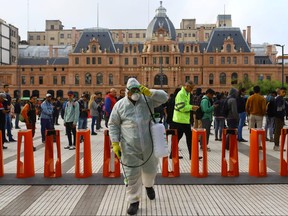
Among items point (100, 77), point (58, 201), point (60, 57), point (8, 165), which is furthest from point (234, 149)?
point (60, 57)

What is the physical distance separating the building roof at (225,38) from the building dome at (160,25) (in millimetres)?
8142

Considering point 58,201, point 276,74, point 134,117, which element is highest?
point 276,74

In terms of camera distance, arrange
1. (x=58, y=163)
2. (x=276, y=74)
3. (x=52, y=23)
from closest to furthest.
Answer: (x=58, y=163), (x=276, y=74), (x=52, y=23)

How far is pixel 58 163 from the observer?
30.7 ft

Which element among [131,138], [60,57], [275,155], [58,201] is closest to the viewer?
[131,138]

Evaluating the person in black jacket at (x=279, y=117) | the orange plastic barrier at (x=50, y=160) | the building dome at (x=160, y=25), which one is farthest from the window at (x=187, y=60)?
the orange plastic barrier at (x=50, y=160)

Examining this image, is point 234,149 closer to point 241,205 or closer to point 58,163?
point 241,205

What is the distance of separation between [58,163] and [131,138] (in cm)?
305

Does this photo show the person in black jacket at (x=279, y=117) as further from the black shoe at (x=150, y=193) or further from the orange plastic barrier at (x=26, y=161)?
the orange plastic barrier at (x=26, y=161)

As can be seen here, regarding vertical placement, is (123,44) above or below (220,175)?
above

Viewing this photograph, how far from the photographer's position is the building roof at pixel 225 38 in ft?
303

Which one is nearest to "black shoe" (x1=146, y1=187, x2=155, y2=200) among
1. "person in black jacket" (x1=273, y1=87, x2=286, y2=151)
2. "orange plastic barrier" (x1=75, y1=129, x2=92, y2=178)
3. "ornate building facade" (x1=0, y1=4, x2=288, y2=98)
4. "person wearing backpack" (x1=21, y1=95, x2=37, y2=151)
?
"orange plastic barrier" (x1=75, y1=129, x2=92, y2=178)

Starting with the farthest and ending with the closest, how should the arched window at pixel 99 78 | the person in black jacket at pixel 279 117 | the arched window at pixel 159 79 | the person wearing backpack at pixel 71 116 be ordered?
the arched window at pixel 99 78, the arched window at pixel 159 79, the person wearing backpack at pixel 71 116, the person in black jacket at pixel 279 117

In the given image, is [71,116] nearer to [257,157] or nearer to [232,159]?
[232,159]
